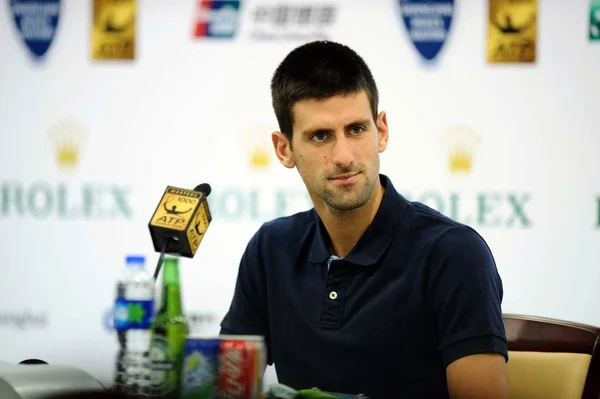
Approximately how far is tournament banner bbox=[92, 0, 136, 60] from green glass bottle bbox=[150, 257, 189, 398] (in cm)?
205

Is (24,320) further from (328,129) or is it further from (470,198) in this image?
(328,129)

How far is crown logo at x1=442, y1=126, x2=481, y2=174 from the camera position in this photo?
2994 millimetres

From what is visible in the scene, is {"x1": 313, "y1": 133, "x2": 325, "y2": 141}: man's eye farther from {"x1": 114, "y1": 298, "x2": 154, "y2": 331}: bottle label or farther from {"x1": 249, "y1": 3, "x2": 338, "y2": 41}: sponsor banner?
{"x1": 249, "y1": 3, "x2": 338, "y2": 41}: sponsor banner

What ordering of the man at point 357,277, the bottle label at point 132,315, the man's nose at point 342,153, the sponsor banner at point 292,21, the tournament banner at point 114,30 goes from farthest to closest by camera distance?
the tournament banner at point 114,30
the sponsor banner at point 292,21
the man's nose at point 342,153
the man at point 357,277
the bottle label at point 132,315

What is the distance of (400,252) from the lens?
1711mm

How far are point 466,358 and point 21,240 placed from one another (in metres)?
2.25

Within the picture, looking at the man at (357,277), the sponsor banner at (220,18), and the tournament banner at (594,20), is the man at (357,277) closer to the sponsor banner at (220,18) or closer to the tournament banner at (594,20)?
the sponsor banner at (220,18)

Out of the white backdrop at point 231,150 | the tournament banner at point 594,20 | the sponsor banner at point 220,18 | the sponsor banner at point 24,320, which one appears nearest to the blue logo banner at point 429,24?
the white backdrop at point 231,150

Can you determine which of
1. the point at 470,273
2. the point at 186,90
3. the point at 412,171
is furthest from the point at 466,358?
the point at 186,90

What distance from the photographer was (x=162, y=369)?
1.18 meters

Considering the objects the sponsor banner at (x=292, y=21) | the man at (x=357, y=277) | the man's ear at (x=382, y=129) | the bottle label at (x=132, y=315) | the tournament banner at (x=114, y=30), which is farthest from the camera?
the tournament banner at (x=114, y=30)

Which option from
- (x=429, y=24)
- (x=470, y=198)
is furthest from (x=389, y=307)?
(x=429, y=24)

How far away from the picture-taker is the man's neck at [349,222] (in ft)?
5.94

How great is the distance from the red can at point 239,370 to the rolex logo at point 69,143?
224 cm
